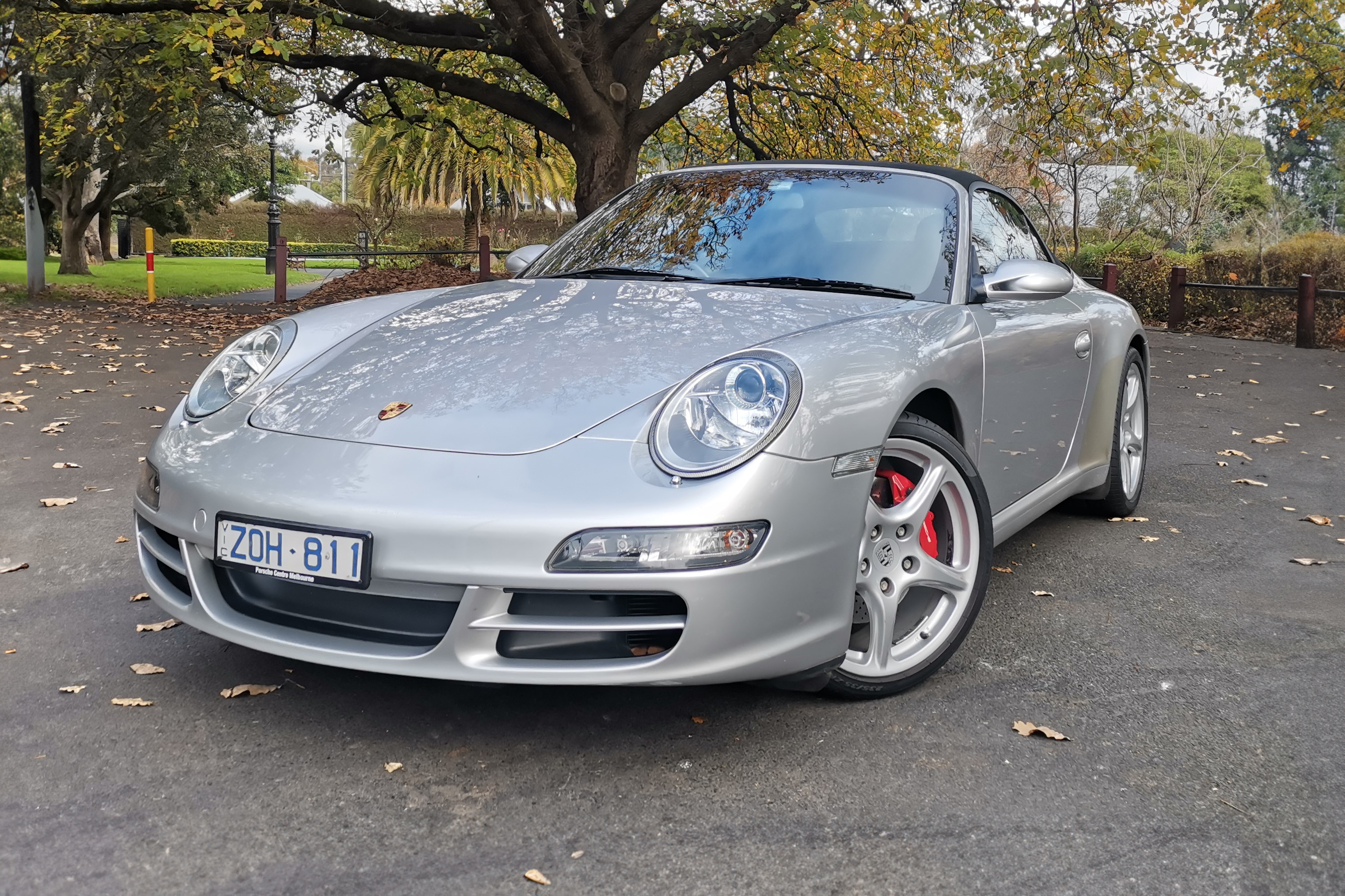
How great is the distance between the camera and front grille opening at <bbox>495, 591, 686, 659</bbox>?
238 centimetres

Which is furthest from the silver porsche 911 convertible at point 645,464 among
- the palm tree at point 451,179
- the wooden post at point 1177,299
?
the palm tree at point 451,179

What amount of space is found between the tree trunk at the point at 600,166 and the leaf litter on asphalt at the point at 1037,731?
34.4ft

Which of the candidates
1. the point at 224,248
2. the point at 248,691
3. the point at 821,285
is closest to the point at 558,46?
the point at 821,285

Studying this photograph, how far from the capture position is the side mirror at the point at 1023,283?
3508 mm

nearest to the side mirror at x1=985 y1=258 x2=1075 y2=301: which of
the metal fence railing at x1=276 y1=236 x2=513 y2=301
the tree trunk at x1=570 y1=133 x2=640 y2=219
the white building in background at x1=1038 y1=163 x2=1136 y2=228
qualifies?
the tree trunk at x1=570 y1=133 x2=640 y2=219

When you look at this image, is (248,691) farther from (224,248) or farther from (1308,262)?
(224,248)

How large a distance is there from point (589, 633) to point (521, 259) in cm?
225

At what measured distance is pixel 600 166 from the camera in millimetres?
12781

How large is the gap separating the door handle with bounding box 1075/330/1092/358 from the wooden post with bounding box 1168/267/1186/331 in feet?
41.1

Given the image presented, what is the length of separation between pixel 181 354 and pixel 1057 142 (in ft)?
32.4

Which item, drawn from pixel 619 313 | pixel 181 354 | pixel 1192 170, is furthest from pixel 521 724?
pixel 1192 170

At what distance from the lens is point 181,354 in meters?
10.7

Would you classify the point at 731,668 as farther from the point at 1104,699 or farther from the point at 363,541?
the point at 1104,699

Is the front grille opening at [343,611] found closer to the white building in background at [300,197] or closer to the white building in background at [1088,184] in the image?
the white building in background at [1088,184]
